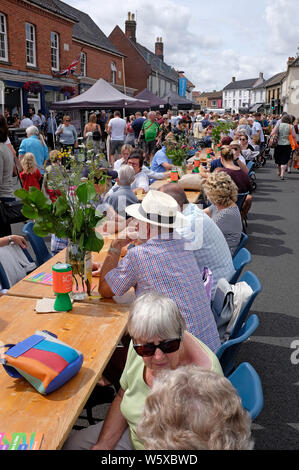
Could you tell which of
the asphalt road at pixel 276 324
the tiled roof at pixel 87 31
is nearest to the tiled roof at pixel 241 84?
the tiled roof at pixel 87 31

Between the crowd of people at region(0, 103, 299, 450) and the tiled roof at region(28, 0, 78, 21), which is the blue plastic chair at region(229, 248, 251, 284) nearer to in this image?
the crowd of people at region(0, 103, 299, 450)

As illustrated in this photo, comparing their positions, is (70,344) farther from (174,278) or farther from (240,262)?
(240,262)

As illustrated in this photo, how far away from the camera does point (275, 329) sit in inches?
165

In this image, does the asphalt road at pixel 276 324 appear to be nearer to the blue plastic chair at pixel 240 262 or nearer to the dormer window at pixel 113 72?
the blue plastic chair at pixel 240 262

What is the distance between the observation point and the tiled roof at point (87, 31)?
2585 cm

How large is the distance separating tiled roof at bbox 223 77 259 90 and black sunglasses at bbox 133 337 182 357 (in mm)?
116061

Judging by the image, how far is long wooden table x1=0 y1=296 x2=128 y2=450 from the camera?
5.49 feet

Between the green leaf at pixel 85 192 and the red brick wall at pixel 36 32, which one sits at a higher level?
the red brick wall at pixel 36 32

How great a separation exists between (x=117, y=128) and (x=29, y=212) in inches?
418

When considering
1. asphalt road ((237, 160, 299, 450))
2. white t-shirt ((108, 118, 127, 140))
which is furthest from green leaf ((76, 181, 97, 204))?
white t-shirt ((108, 118, 127, 140))

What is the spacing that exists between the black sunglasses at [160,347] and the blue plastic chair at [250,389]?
1.25ft

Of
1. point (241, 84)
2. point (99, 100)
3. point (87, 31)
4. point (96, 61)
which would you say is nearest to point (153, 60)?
point (87, 31)
